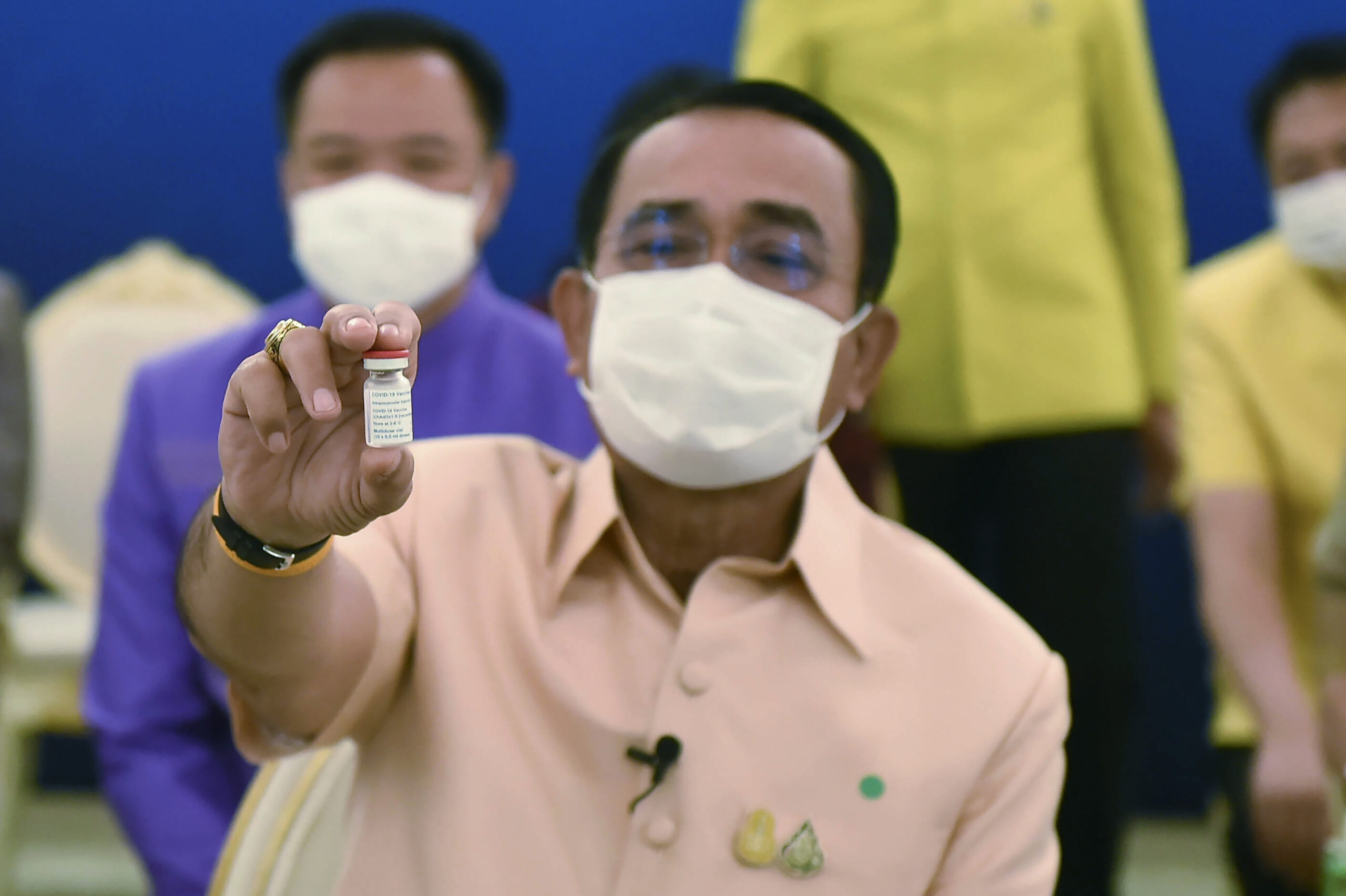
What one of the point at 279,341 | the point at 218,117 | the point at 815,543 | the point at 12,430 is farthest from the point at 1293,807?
the point at 218,117

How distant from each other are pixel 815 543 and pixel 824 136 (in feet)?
1.26

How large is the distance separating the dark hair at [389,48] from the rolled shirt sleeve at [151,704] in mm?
501

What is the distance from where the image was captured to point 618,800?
1.13 meters

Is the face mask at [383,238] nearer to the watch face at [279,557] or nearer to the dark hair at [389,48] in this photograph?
the dark hair at [389,48]

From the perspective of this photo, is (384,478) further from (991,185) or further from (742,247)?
(991,185)

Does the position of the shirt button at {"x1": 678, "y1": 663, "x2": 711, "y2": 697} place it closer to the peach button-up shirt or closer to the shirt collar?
the peach button-up shirt

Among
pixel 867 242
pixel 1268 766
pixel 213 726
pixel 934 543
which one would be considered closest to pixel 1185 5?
pixel 934 543

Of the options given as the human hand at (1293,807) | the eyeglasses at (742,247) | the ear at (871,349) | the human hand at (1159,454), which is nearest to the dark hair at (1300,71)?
the human hand at (1159,454)

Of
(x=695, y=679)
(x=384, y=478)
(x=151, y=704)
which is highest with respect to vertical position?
(x=384, y=478)

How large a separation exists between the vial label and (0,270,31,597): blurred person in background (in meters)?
1.79

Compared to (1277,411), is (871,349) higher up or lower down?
higher up

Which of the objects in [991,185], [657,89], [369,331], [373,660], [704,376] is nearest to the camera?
[369,331]

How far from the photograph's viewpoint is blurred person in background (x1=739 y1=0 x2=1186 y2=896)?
226 centimetres

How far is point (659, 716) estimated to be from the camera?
44.8 inches
